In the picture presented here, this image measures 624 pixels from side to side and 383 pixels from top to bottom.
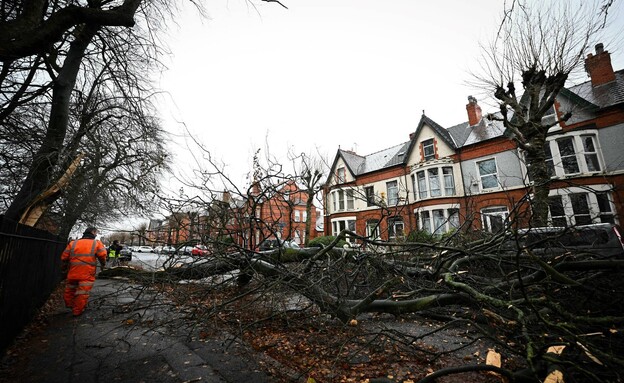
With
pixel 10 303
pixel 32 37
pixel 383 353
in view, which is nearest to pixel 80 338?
pixel 10 303

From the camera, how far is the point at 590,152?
13.3m

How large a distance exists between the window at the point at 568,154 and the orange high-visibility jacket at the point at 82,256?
1992 centimetres

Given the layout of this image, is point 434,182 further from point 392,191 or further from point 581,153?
point 581,153

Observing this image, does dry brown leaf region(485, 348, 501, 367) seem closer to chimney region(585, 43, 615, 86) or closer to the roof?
chimney region(585, 43, 615, 86)

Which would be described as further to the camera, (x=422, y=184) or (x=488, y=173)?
(x=422, y=184)

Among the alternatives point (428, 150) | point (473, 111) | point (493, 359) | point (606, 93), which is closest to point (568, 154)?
point (606, 93)

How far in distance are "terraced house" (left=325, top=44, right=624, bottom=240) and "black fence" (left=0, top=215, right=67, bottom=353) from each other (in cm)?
691

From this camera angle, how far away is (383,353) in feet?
10.4

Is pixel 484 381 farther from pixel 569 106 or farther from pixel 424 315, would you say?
pixel 569 106

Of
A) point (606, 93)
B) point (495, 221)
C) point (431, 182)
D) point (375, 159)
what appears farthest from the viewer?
point (375, 159)

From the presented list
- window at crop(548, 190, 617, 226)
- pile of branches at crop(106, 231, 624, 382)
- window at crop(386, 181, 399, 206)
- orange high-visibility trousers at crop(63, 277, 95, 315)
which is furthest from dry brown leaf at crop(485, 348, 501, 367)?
window at crop(386, 181, 399, 206)

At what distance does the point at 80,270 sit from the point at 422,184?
19.4m

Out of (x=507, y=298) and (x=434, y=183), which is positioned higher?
(x=434, y=183)

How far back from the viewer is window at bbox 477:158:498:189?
16328 mm
